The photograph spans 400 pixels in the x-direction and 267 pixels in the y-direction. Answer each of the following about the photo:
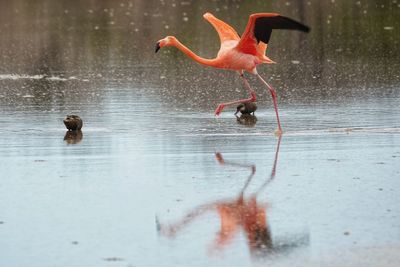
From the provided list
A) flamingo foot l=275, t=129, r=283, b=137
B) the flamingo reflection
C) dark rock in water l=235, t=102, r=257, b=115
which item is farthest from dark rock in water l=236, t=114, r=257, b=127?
the flamingo reflection

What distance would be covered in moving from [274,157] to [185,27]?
59.9 feet

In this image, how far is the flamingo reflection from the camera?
7188 millimetres

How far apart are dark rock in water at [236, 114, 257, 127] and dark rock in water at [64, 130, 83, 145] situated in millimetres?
2063

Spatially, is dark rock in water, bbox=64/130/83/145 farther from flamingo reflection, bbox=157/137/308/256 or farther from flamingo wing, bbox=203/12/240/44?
flamingo reflection, bbox=157/137/308/256

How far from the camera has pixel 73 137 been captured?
39.1 ft

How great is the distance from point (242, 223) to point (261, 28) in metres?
5.25

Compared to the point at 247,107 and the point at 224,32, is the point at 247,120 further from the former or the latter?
the point at 224,32

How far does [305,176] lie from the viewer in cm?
955

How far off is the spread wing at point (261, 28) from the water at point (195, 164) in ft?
3.10

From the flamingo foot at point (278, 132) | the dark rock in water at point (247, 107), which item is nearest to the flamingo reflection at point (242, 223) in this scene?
the flamingo foot at point (278, 132)

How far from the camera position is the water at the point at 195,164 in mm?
7254

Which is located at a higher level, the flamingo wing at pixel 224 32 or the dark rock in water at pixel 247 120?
the flamingo wing at pixel 224 32

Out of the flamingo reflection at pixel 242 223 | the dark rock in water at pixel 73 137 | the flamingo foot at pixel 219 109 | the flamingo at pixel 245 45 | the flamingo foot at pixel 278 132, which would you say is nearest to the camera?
the flamingo reflection at pixel 242 223

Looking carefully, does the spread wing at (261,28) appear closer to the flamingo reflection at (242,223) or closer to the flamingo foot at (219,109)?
the flamingo foot at (219,109)
